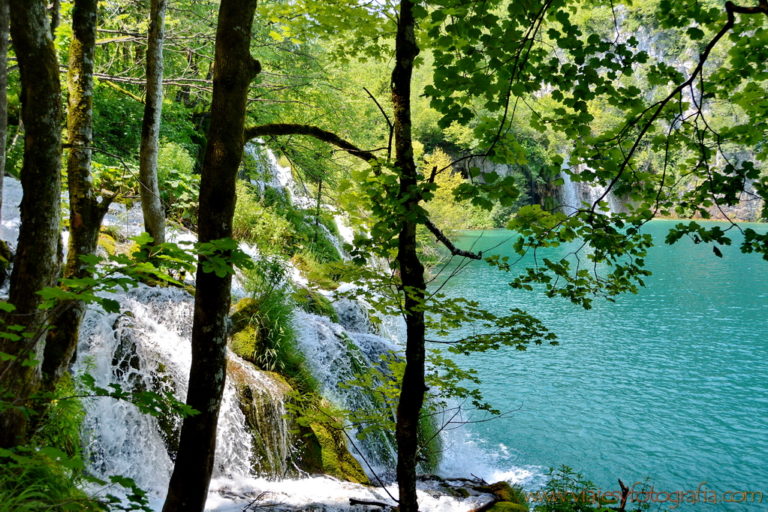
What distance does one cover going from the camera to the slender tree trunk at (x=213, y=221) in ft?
8.33

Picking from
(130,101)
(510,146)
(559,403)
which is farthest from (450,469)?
(130,101)

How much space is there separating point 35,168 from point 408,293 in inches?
Answer: 92.2

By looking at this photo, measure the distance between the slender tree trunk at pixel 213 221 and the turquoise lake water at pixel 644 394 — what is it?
11.2ft

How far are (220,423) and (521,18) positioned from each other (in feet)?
14.7

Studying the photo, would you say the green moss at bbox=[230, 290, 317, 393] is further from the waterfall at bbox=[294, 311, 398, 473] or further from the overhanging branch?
the overhanging branch

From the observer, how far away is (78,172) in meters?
3.61

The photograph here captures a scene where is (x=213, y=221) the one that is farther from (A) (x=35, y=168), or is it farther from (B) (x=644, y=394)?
(B) (x=644, y=394)

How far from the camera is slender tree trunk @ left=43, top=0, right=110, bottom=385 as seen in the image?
3.55 metres

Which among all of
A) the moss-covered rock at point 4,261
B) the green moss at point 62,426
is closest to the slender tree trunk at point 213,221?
the green moss at point 62,426

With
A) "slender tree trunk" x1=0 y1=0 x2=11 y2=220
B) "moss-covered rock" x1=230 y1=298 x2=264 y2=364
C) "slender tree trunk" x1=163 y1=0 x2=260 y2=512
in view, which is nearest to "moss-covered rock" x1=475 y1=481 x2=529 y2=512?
"moss-covered rock" x1=230 y1=298 x2=264 y2=364

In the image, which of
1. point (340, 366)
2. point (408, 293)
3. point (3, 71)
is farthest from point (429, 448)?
point (3, 71)

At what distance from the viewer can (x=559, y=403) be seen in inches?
361

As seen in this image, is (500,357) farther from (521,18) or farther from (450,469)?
(521,18)

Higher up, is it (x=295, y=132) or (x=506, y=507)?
(x=295, y=132)
